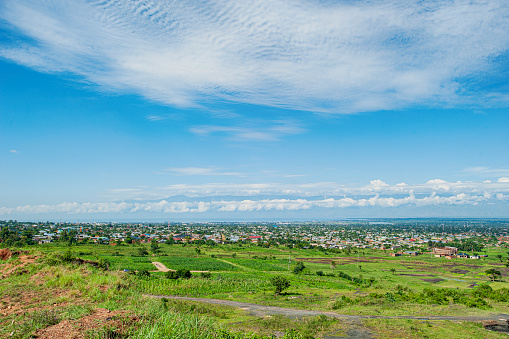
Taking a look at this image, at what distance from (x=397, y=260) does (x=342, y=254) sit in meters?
19.8

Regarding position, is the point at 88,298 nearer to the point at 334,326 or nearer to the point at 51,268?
the point at 51,268

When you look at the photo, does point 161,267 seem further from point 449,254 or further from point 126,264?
point 449,254

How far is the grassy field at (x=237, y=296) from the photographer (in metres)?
9.59

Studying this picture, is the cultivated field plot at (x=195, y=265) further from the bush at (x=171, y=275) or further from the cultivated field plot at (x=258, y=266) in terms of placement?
the bush at (x=171, y=275)

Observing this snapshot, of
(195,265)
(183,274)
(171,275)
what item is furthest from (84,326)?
(195,265)

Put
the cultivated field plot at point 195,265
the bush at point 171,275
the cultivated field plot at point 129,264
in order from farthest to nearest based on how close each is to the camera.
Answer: the cultivated field plot at point 195,265, the cultivated field plot at point 129,264, the bush at point 171,275

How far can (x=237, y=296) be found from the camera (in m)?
45.5

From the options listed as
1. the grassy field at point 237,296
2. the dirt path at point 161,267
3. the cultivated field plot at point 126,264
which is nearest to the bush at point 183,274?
the grassy field at point 237,296

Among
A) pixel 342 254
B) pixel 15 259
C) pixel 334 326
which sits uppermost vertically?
pixel 15 259

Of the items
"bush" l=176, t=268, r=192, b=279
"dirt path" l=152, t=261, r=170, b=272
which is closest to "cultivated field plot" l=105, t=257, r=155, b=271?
"dirt path" l=152, t=261, r=170, b=272

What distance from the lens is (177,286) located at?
162 feet

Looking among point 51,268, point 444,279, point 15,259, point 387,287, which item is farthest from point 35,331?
point 444,279

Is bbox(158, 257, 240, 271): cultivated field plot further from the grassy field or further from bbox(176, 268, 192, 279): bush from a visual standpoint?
bbox(176, 268, 192, 279): bush

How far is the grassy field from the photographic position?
31.4 feet
